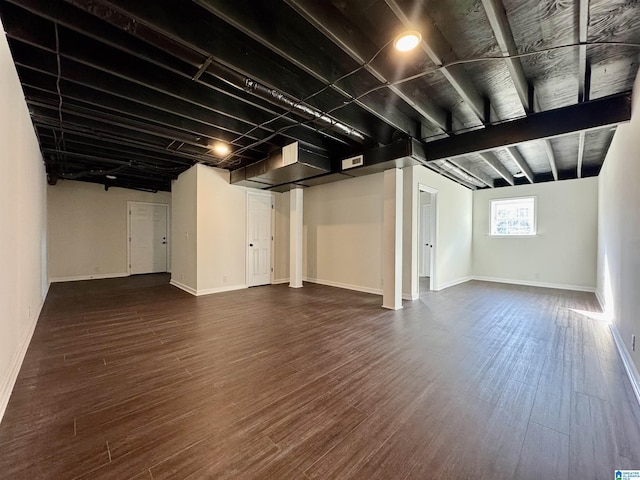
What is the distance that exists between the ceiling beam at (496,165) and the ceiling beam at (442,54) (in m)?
2.07

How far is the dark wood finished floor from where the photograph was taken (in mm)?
1400

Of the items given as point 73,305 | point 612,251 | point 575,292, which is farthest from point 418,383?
point 575,292

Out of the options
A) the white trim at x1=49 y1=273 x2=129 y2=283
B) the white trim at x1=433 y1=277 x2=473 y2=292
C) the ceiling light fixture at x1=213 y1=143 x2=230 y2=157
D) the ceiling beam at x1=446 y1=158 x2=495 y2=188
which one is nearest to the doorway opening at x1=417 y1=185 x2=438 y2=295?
the white trim at x1=433 y1=277 x2=473 y2=292

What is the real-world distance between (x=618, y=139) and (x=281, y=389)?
5.03m

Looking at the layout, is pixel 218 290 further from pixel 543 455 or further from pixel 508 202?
pixel 508 202

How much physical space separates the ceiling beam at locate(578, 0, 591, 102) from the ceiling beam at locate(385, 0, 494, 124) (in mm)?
769

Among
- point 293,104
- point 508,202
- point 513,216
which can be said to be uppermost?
point 293,104

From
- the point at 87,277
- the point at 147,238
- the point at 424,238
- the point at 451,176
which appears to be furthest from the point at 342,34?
the point at 87,277

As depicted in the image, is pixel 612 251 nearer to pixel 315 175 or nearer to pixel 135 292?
pixel 315 175

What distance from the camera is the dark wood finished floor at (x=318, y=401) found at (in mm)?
1400

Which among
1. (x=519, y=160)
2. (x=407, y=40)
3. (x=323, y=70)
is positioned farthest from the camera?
(x=519, y=160)

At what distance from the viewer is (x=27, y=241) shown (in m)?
2.90

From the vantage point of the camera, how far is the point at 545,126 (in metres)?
3.03

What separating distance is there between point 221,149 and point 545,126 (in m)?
4.41
